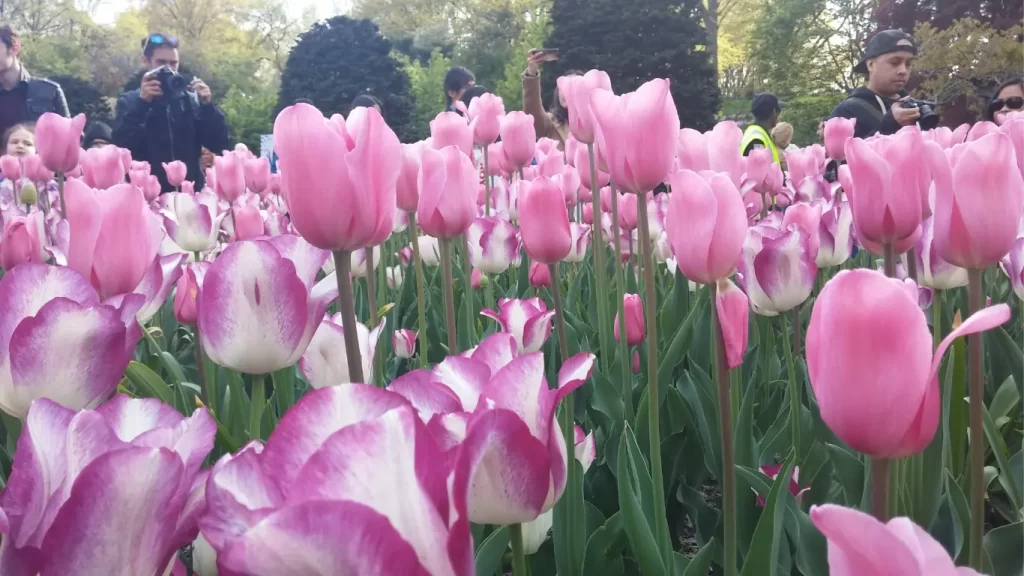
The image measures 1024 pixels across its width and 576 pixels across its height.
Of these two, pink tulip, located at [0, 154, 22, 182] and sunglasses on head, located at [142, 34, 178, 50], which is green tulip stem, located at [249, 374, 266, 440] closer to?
pink tulip, located at [0, 154, 22, 182]

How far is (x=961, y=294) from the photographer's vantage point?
200cm

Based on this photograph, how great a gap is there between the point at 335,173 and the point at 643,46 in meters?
17.4

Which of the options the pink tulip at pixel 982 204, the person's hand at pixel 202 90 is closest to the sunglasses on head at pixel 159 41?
the person's hand at pixel 202 90

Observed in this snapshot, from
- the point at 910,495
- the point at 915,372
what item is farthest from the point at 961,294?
the point at 915,372

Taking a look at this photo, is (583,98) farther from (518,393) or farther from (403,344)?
(518,393)

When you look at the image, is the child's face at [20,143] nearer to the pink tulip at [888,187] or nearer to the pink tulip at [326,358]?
the pink tulip at [326,358]

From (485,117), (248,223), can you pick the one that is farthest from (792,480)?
(248,223)

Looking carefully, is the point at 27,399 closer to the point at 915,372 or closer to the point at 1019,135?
the point at 915,372

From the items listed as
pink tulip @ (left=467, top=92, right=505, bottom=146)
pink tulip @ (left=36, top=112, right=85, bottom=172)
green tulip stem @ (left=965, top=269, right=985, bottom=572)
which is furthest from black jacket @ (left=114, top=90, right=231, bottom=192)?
green tulip stem @ (left=965, top=269, right=985, bottom=572)

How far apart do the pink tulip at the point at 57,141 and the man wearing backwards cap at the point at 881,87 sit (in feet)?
11.9

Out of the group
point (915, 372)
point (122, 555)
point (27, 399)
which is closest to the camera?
point (122, 555)

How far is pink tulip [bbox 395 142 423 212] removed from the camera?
48.8 inches

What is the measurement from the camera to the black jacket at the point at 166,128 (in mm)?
5191

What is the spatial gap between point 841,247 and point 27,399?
1612mm
